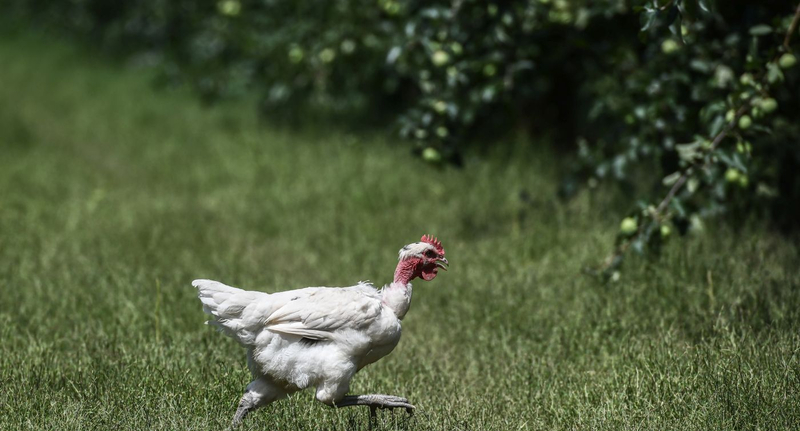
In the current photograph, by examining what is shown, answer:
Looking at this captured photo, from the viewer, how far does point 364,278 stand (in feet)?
18.2

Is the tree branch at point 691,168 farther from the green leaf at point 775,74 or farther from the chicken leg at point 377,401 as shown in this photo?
the chicken leg at point 377,401

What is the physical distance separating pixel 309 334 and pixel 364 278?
7.07 feet

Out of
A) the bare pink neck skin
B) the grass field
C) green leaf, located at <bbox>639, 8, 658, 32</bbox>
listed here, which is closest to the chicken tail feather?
the grass field

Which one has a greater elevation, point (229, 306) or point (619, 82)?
point (619, 82)

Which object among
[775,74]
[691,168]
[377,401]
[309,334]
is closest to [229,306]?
[309,334]

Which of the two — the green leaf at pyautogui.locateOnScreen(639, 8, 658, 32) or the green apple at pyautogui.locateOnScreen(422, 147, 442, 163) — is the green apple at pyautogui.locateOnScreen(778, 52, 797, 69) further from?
the green apple at pyautogui.locateOnScreen(422, 147, 442, 163)

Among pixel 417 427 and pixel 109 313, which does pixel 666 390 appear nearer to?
pixel 417 427

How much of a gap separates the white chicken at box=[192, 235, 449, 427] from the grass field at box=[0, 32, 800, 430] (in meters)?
0.20

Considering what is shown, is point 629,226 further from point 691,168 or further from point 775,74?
point 775,74

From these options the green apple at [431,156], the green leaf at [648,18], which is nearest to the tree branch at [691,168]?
the green leaf at [648,18]

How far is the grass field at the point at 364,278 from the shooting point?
3.58 metres

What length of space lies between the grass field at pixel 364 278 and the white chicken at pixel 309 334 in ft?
0.65

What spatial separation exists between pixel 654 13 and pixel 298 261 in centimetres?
290

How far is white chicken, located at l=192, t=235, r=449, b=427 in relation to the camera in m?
3.38
